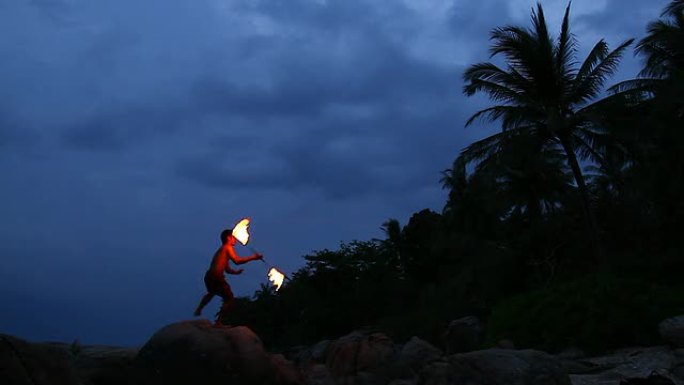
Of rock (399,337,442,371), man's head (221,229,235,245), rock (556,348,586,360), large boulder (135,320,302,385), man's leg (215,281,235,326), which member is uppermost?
man's head (221,229,235,245)

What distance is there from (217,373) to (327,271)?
3103 centimetres

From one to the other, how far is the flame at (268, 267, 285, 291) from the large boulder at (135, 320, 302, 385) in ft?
2.51

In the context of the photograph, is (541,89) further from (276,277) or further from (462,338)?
(276,277)

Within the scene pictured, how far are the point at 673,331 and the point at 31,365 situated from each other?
11963 millimetres

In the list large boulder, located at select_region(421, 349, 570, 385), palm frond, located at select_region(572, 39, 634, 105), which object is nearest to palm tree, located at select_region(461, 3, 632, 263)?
palm frond, located at select_region(572, 39, 634, 105)

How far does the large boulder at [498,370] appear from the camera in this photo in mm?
9211

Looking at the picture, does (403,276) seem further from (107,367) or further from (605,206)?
(107,367)

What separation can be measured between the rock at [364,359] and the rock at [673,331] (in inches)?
215

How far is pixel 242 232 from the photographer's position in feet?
28.2

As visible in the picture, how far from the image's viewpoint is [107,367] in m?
9.00

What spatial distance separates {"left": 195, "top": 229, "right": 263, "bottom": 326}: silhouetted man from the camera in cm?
831

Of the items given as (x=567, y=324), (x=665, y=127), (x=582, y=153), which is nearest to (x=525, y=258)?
(x=582, y=153)

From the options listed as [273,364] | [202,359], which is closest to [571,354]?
[273,364]

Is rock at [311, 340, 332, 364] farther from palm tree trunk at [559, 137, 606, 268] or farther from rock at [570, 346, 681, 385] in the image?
rock at [570, 346, 681, 385]
